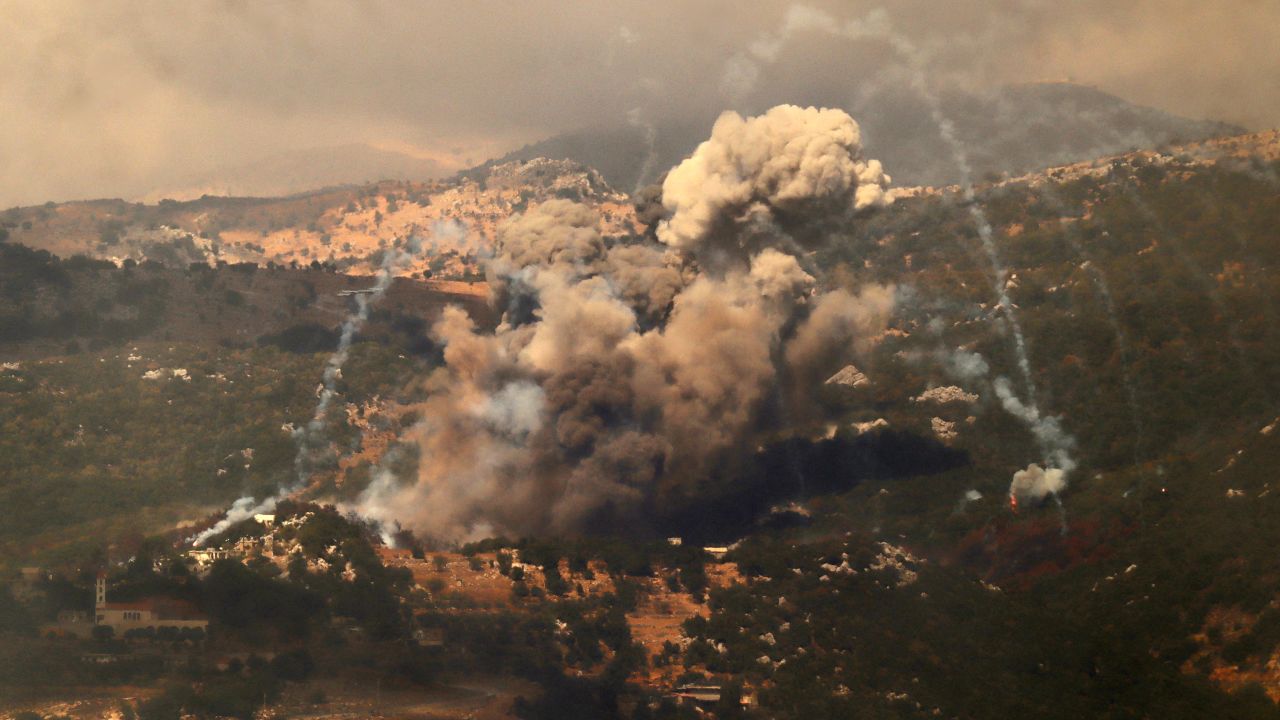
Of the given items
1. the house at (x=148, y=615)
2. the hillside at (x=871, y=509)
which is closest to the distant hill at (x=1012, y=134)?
the hillside at (x=871, y=509)

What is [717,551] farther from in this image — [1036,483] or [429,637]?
[429,637]

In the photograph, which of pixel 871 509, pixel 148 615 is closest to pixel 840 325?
pixel 871 509

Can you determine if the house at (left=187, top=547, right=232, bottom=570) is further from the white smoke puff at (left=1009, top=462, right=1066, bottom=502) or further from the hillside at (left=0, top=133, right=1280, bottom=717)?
the white smoke puff at (left=1009, top=462, right=1066, bottom=502)

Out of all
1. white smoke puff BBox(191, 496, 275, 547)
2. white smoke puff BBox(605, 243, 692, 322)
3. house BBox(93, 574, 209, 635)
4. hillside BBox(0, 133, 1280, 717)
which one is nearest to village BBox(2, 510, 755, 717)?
house BBox(93, 574, 209, 635)

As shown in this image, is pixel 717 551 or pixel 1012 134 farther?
pixel 1012 134

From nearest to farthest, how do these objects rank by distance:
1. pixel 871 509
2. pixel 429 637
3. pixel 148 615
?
pixel 148 615 → pixel 429 637 → pixel 871 509

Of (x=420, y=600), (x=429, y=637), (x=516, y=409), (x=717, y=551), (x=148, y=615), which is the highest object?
(x=516, y=409)
